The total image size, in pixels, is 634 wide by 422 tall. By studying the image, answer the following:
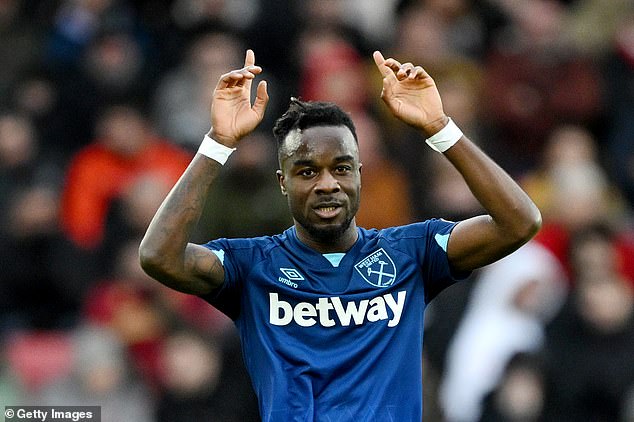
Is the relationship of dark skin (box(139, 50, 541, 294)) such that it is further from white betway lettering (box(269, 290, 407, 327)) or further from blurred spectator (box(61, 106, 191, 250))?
blurred spectator (box(61, 106, 191, 250))

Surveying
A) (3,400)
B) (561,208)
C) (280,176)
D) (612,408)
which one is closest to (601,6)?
(561,208)

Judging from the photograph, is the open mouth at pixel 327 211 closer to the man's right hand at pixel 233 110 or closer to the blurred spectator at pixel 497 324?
the man's right hand at pixel 233 110

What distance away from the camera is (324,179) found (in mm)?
5262

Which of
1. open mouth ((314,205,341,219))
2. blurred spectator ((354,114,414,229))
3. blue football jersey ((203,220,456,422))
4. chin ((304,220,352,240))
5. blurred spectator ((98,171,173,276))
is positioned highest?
open mouth ((314,205,341,219))

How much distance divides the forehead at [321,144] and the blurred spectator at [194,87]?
585 centimetres

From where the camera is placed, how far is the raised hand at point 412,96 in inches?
207

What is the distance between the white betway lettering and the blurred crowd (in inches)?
139

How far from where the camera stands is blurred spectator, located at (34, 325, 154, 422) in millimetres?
9367

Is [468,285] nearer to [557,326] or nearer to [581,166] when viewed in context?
[557,326]

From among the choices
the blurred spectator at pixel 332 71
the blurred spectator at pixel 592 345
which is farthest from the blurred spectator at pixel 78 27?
the blurred spectator at pixel 592 345

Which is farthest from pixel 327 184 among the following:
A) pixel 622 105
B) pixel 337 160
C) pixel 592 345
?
pixel 622 105

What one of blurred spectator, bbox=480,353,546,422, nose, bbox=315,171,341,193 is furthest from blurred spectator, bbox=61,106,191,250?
nose, bbox=315,171,341,193

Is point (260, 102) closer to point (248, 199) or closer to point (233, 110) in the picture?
point (233, 110)

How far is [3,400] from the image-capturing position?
9641mm
